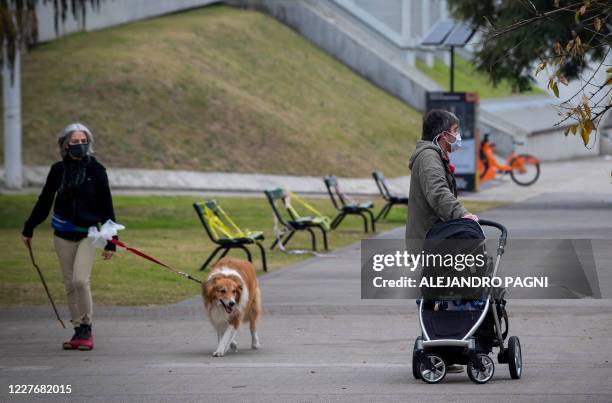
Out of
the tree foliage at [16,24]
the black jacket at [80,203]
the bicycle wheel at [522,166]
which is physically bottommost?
the bicycle wheel at [522,166]

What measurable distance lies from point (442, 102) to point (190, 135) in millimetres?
7513

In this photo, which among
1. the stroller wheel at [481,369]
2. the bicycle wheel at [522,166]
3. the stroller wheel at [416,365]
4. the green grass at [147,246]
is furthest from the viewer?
the bicycle wheel at [522,166]

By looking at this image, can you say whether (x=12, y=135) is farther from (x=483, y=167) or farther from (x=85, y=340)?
(x=85, y=340)

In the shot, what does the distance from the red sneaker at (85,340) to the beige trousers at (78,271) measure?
7 cm

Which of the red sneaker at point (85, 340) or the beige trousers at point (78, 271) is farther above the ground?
the beige trousers at point (78, 271)

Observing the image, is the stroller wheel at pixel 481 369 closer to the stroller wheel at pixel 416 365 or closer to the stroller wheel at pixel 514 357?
the stroller wheel at pixel 514 357

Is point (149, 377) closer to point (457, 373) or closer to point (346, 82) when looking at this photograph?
point (457, 373)

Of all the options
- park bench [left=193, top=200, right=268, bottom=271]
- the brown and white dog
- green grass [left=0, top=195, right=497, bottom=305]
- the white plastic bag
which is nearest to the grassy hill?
green grass [left=0, top=195, right=497, bottom=305]

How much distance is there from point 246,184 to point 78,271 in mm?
21920

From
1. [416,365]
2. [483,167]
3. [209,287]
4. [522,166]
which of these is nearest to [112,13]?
[483,167]

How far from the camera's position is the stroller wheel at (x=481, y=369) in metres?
9.20

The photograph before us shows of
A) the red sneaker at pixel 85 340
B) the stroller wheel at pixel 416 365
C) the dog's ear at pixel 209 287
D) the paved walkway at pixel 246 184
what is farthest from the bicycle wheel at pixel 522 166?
the stroller wheel at pixel 416 365

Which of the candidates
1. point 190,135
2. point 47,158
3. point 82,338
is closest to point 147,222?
point 47,158

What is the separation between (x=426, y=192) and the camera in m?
9.30
